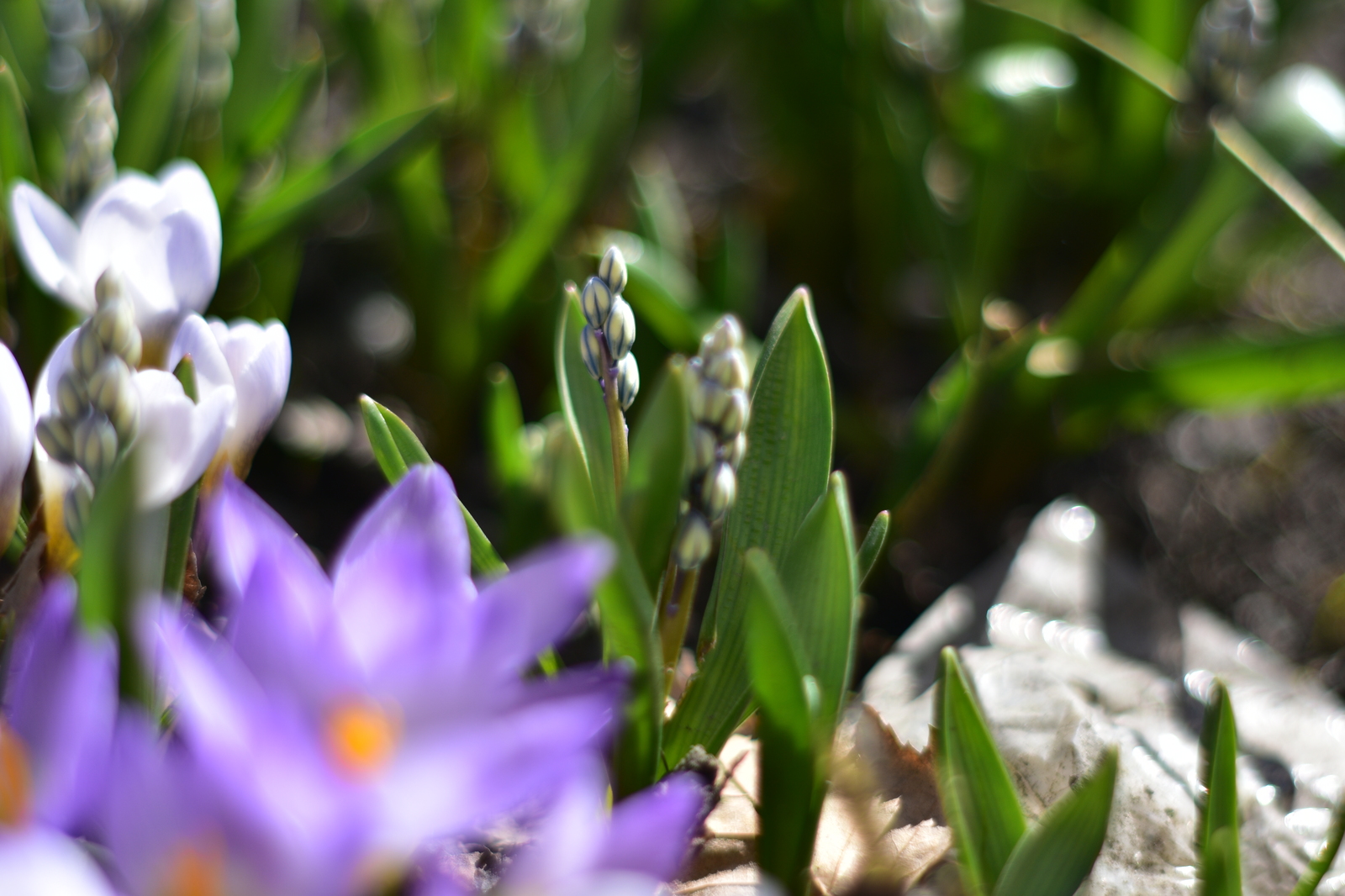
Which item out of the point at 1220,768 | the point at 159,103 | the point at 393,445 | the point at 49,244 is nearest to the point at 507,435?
the point at 393,445

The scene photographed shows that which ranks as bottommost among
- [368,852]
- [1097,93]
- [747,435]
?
[368,852]

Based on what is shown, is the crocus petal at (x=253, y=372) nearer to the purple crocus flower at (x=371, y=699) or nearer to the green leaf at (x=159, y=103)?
the purple crocus flower at (x=371, y=699)

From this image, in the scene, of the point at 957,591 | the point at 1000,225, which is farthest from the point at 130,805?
the point at 1000,225

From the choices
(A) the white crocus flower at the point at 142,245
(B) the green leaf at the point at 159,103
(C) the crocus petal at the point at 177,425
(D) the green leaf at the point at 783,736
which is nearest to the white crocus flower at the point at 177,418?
(C) the crocus petal at the point at 177,425

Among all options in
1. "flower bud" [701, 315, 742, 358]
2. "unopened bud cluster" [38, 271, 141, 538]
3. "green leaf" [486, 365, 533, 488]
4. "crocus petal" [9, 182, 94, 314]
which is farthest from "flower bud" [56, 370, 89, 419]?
"green leaf" [486, 365, 533, 488]

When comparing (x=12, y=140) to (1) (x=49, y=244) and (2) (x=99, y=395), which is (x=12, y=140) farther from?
(2) (x=99, y=395)

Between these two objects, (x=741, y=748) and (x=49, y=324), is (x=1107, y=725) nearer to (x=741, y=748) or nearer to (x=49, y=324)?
(x=741, y=748)

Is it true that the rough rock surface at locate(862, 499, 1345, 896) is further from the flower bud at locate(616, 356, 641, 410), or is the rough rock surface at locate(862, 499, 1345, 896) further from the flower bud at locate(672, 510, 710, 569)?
the flower bud at locate(616, 356, 641, 410)
